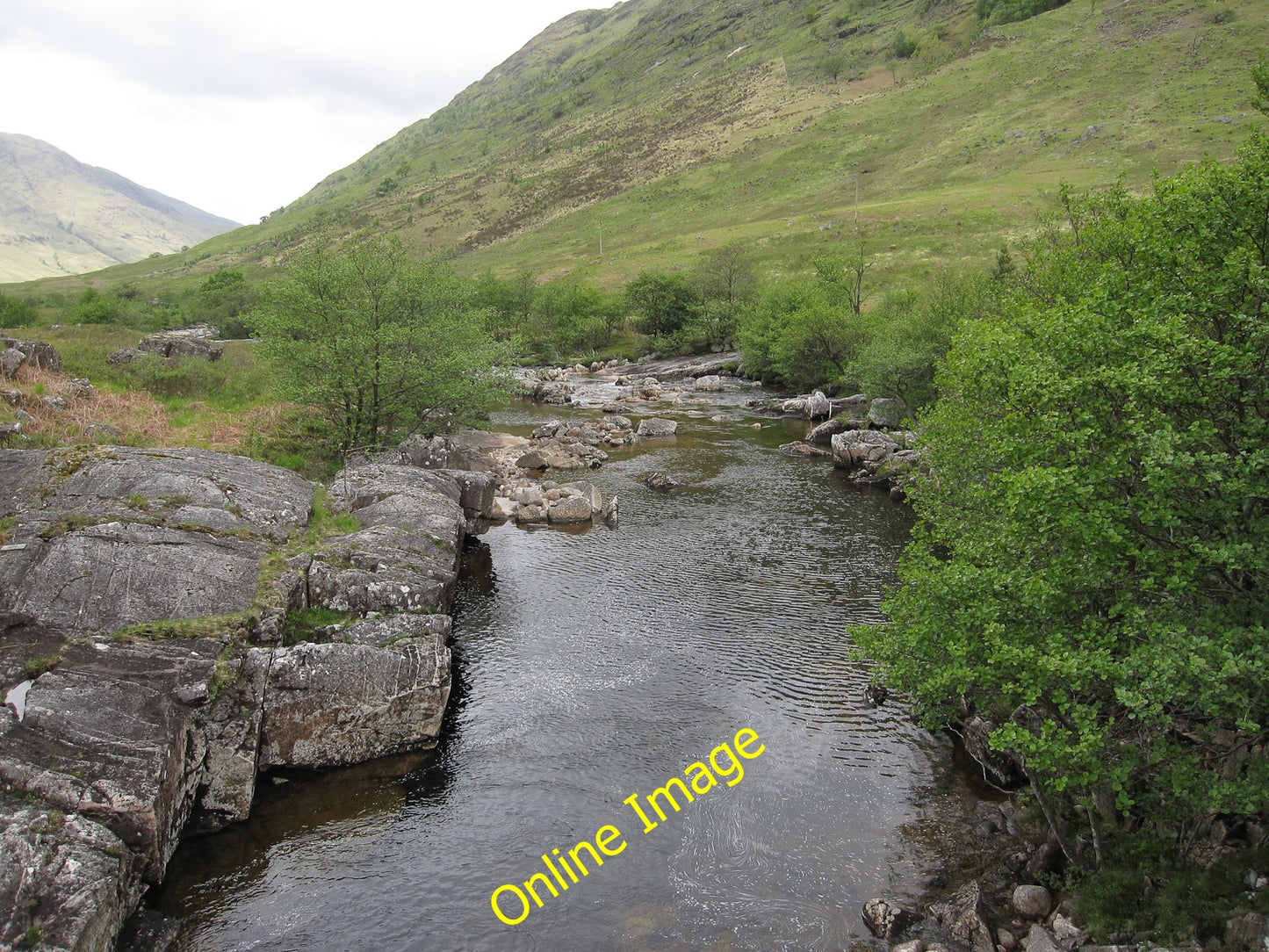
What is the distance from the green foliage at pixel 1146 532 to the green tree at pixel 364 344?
26.1 metres

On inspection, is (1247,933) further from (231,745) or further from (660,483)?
(660,483)

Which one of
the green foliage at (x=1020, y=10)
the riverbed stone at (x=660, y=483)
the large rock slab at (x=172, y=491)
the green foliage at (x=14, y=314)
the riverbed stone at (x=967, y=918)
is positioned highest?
the green foliage at (x=1020, y=10)

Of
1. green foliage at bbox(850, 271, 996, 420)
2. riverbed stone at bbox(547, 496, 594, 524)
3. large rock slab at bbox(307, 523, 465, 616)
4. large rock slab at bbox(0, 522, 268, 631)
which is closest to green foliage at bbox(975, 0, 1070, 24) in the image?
green foliage at bbox(850, 271, 996, 420)

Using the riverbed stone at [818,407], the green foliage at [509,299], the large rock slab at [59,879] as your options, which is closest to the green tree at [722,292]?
the green foliage at [509,299]

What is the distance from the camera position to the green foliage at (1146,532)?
10.2 meters

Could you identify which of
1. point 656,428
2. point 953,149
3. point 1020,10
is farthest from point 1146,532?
point 1020,10

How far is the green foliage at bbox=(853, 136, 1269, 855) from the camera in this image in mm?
10172

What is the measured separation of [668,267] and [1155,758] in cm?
13036

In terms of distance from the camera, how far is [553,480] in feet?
141

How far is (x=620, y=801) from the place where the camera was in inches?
653

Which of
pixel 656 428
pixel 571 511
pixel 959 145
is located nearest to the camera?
pixel 571 511

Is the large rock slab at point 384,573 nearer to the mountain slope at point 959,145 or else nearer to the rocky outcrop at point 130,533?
the rocky outcrop at point 130,533

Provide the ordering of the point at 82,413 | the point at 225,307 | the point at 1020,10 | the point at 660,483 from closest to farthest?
the point at 82,413 → the point at 660,483 → the point at 225,307 → the point at 1020,10

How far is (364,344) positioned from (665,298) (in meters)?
82.8
